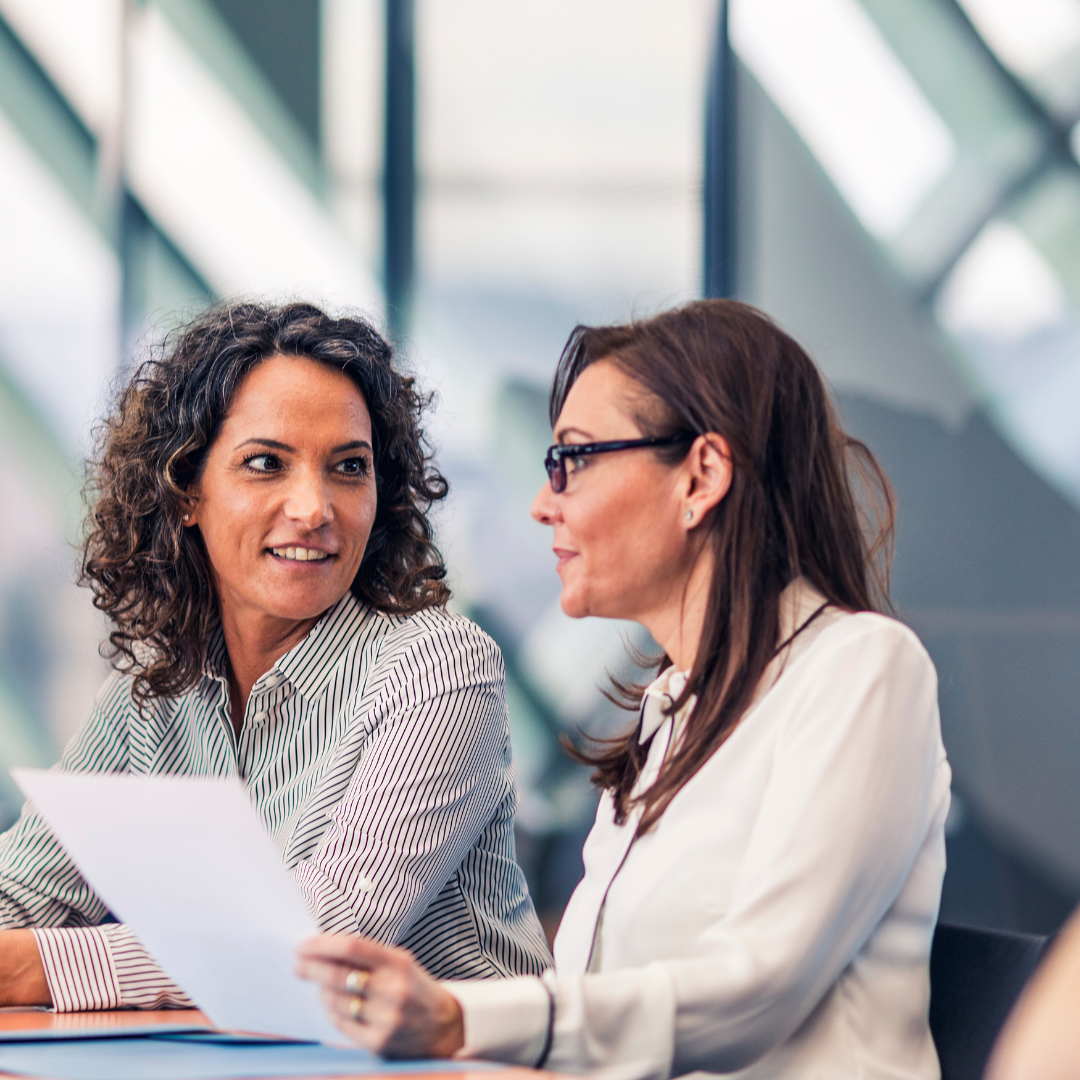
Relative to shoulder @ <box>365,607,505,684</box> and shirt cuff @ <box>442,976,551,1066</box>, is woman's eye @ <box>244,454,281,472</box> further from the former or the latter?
shirt cuff @ <box>442,976,551,1066</box>

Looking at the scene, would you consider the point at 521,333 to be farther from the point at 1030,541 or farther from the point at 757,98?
the point at 1030,541

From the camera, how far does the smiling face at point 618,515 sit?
51.3 inches

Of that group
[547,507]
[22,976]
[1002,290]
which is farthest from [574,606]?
[1002,290]

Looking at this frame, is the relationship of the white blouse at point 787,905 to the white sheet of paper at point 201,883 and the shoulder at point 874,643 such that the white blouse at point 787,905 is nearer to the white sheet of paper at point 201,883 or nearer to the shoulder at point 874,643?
the shoulder at point 874,643

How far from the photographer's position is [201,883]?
36.3 inches

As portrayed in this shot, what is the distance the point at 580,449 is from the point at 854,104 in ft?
10.2

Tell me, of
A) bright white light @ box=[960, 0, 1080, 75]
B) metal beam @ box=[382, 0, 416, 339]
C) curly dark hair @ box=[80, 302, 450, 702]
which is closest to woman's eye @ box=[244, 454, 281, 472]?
curly dark hair @ box=[80, 302, 450, 702]

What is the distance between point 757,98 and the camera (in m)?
4.02

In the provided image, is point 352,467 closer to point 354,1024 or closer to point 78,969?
point 78,969

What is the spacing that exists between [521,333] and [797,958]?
10.5ft

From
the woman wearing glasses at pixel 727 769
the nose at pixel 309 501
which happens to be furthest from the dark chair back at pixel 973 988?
the nose at pixel 309 501

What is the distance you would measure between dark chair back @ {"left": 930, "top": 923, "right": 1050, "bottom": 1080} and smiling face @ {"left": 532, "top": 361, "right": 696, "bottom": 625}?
1.47 ft

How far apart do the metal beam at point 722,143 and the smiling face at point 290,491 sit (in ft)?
8.31

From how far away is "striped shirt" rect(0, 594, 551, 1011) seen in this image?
1.36 m
